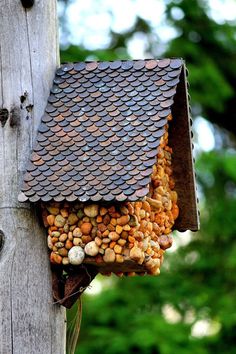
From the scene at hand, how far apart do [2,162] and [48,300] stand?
544mm

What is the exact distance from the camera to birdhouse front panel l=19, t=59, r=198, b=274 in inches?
133

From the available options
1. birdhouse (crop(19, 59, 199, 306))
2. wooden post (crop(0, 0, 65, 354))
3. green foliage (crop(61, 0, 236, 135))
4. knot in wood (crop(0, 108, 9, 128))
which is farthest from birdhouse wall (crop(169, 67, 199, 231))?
green foliage (crop(61, 0, 236, 135))

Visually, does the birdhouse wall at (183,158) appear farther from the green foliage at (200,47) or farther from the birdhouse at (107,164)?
the green foliage at (200,47)

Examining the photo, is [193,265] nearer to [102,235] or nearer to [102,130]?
[102,130]

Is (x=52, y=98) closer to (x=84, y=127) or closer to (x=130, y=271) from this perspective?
(x=84, y=127)

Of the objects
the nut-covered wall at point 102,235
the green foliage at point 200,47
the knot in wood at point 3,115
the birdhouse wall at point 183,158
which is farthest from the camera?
the green foliage at point 200,47

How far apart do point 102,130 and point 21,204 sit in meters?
0.41

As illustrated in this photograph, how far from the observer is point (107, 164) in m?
3.44

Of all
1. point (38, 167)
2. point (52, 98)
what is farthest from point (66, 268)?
point (52, 98)

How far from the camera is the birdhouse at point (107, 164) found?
338cm

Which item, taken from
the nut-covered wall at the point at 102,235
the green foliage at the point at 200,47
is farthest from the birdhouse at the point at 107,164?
the green foliage at the point at 200,47

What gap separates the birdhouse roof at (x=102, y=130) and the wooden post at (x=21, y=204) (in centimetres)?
8

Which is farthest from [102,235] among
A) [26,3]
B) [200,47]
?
[200,47]

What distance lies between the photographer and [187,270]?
360 inches
